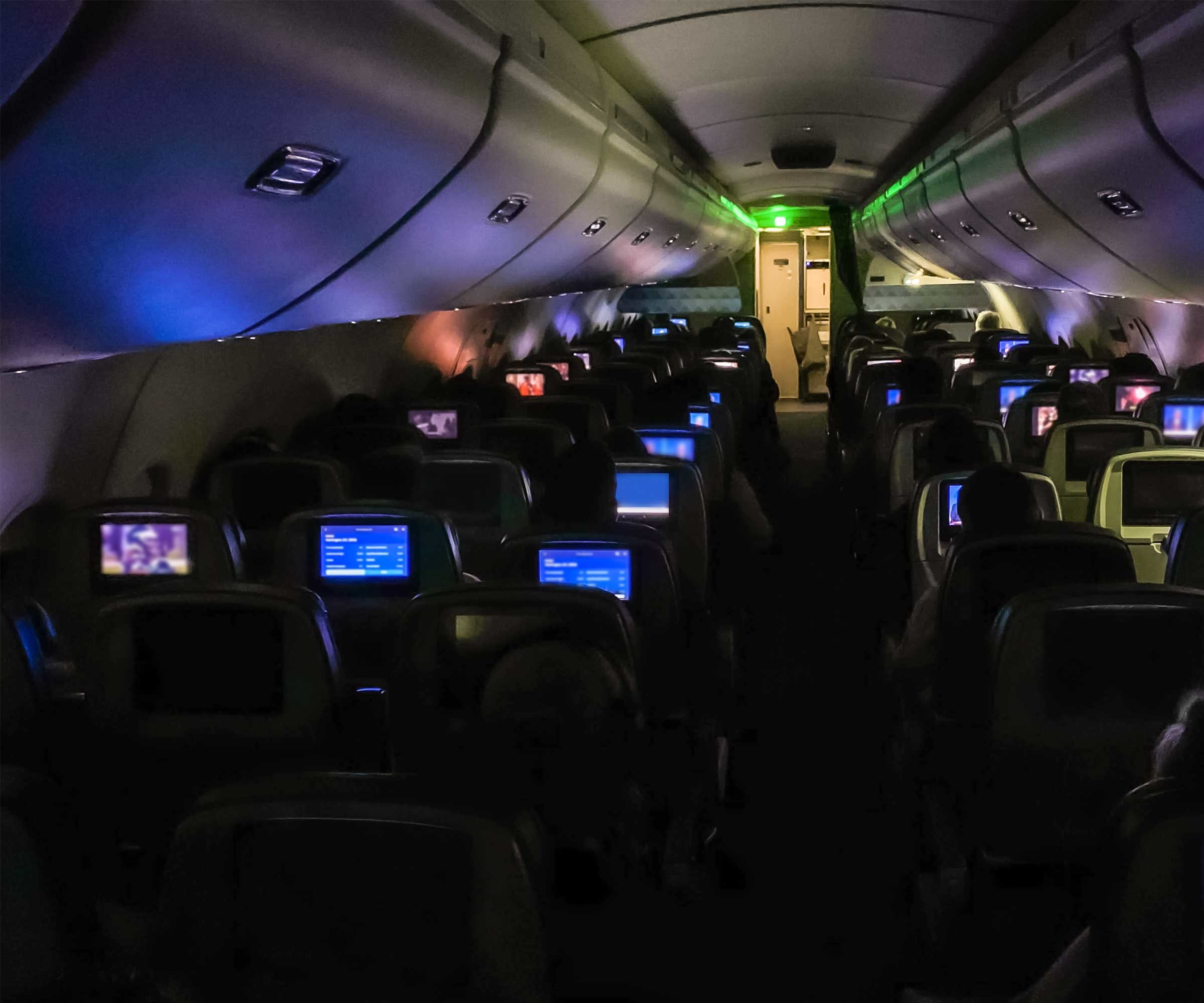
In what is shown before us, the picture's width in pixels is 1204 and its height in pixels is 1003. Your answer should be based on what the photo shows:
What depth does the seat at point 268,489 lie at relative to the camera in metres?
6.34

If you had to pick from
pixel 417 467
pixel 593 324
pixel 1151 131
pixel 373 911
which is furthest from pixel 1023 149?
pixel 593 324

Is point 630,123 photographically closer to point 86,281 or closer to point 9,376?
point 9,376

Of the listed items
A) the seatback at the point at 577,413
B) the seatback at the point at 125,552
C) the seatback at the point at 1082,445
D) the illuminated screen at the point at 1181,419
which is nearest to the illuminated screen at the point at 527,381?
the seatback at the point at 577,413

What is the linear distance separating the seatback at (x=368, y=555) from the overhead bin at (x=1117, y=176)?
3262 mm

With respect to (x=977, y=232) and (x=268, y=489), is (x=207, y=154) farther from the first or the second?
(x=977, y=232)

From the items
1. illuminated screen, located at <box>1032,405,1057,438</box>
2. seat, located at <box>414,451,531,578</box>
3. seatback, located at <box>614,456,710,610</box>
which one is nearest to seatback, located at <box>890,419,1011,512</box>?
illuminated screen, located at <box>1032,405,1057,438</box>

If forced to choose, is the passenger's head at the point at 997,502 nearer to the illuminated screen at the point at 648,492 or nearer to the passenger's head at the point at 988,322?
the illuminated screen at the point at 648,492

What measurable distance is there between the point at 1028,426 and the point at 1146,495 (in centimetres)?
303

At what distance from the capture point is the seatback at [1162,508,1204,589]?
464 cm

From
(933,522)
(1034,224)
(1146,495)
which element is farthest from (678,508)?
(1034,224)

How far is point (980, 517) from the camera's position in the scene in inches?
200

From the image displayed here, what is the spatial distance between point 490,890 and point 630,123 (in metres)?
8.54

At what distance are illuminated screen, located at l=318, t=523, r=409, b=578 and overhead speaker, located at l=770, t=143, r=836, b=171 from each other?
34.1ft

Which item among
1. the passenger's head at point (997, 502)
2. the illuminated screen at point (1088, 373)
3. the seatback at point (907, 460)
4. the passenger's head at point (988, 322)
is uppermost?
the passenger's head at point (988, 322)
